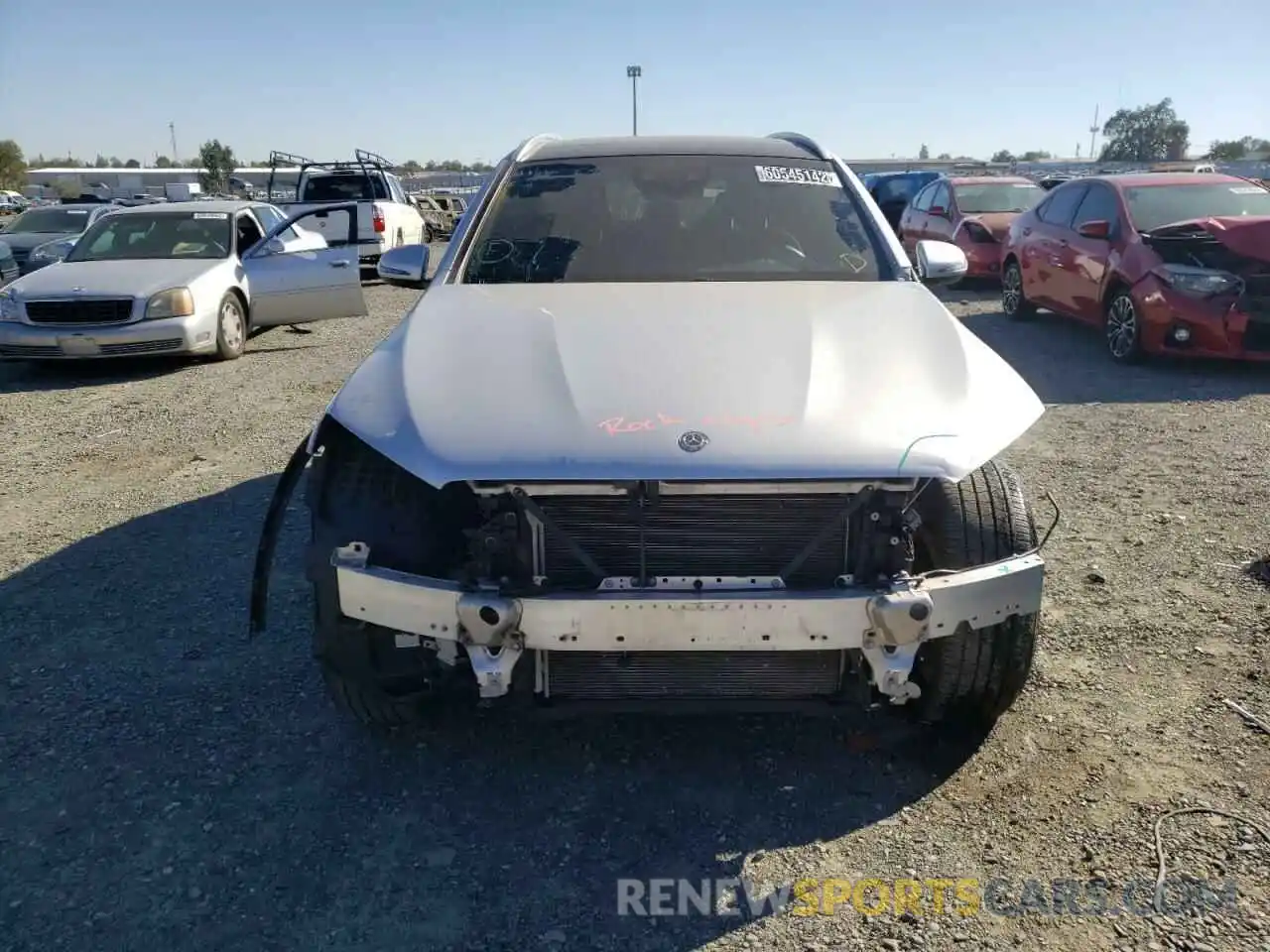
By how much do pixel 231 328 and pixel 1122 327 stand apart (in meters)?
8.39

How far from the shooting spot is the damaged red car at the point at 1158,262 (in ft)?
25.3

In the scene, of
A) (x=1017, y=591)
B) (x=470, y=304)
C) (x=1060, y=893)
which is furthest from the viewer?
(x=470, y=304)

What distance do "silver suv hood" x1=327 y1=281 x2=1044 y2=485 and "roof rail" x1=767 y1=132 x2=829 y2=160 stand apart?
4.30 feet

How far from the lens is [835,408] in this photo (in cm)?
257

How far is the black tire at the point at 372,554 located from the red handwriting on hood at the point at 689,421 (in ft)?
1.93

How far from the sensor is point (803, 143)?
4648 millimetres

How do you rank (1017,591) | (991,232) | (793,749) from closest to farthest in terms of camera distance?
1. (1017,591)
2. (793,749)
3. (991,232)

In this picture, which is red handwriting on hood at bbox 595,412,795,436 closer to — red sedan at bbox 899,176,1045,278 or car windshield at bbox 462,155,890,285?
car windshield at bbox 462,155,890,285

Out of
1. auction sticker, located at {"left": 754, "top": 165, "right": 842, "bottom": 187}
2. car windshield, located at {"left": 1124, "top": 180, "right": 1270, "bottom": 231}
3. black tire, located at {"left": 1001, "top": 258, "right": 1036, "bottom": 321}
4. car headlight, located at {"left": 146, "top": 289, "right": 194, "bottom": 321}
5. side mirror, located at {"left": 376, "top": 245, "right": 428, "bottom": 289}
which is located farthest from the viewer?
black tire, located at {"left": 1001, "top": 258, "right": 1036, "bottom": 321}

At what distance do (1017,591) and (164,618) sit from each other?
3.25 metres

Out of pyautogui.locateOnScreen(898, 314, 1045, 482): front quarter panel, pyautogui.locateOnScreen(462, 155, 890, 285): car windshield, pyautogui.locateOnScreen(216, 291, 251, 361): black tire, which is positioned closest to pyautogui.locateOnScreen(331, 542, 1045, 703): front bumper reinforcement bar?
pyautogui.locateOnScreen(898, 314, 1045, 482): front quarter panel

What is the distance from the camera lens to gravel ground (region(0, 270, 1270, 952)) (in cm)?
232

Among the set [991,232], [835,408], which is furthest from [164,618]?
[991,232]

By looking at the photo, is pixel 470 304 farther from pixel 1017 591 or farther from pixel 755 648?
pixel 1017 591
